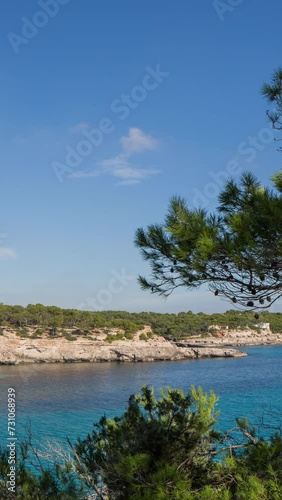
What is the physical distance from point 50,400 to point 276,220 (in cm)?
2292

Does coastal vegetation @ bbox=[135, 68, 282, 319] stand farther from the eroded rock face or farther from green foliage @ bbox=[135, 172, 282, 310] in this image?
the eroded rock face

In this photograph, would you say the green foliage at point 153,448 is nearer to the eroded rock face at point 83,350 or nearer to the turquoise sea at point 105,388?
the turquoise sea at point 105,388

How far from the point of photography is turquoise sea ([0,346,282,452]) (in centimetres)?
1780

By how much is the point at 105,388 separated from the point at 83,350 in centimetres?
1747

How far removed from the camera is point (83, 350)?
4556 cm

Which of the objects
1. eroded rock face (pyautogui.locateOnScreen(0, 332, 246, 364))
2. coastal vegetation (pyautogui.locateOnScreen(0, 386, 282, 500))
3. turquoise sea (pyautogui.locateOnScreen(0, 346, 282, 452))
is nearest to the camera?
coastal vegetation (pyautogui.locateOnScreen(0, 386, 282, 500))

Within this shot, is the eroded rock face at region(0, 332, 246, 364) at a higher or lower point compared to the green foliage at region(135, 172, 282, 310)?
lower

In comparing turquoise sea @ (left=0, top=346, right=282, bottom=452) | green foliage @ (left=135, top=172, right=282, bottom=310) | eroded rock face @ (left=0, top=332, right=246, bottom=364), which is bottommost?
turquoise sea @ (left=0, top=346, right=282, bottom=452)

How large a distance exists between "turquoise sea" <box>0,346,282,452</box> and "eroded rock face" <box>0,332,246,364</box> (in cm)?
222

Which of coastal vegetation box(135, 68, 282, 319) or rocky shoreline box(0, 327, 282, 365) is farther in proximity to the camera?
rocky shoreline box(0, 327, 282, 365)

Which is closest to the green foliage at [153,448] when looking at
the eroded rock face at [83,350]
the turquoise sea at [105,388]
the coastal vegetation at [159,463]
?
the coastal vegetation at [159,463]

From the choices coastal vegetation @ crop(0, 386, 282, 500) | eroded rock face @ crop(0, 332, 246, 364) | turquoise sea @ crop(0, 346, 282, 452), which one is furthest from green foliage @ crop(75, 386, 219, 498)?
eroded rock face @ crop(0, 332, 246, 364)

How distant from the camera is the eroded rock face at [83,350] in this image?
4303 cm

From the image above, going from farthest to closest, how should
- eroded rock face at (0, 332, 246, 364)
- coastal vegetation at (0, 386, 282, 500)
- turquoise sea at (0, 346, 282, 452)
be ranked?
eroded rock face at (0, 332, 246, 364), turquoise sea at (0, 346, 282, 452), coastal vegetation at (0, 386, 282, 500)
